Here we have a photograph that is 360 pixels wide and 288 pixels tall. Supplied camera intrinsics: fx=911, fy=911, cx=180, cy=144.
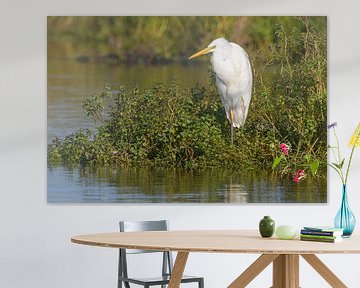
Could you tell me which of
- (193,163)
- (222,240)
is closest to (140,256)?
(193,163)

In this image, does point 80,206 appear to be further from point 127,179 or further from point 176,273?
point 176,273

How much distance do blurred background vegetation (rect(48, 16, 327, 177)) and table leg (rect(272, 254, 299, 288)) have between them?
2.08m

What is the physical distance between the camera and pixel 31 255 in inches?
273

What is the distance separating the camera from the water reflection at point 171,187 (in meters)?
6.96

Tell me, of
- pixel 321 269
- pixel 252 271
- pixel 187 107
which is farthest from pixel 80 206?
pixel 321 269

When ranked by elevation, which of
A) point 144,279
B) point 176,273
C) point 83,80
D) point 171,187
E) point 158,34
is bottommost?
point 144,279

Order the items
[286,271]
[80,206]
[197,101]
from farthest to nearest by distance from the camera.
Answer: [197,101]
[80,206]
[286,271]

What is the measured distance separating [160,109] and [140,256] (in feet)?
3.74

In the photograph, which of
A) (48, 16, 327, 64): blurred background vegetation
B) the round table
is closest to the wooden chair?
the round table

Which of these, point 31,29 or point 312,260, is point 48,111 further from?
point 312,260

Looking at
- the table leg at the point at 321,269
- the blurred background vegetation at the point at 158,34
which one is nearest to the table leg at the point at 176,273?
the table leg at the point at 321,269

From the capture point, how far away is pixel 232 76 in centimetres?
709

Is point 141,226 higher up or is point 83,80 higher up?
point 83,80

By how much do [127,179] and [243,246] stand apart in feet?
8.63
